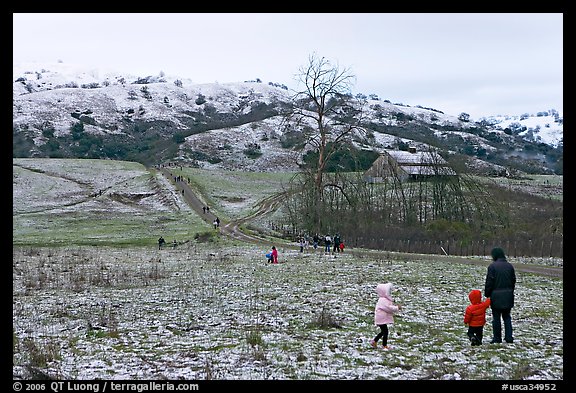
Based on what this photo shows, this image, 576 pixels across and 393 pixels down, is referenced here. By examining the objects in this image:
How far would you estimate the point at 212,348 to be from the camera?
10906 mm

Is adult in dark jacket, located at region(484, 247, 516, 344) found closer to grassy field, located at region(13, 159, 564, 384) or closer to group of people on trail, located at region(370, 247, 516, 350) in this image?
group of people on trail, located at region(370, 247, 516, 350)

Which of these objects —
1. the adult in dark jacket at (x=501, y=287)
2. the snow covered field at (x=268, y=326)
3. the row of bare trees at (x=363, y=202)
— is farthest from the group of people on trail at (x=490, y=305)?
the row of bare trees at (x=363, y=202)

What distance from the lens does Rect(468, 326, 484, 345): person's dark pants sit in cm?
1087

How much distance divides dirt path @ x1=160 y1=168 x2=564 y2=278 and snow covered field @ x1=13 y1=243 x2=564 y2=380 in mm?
2756

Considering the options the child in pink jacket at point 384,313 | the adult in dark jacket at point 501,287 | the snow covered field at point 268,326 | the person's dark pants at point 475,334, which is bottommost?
the snow covered field at point 268,326

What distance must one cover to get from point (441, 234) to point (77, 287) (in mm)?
27047

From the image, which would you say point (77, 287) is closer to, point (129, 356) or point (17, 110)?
point (129, 356)

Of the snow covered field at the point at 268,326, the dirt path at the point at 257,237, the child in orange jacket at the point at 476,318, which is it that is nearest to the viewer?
the snow covered field at the point at 268,326

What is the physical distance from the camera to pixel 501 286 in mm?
10781

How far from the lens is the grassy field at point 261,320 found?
948 centimetres

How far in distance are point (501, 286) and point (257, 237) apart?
3519 centimetres

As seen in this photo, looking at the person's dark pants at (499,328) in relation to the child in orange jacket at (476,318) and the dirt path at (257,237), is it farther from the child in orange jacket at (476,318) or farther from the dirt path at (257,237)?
the dirt path at (257,237)

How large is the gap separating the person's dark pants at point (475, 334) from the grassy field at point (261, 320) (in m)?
0.18
